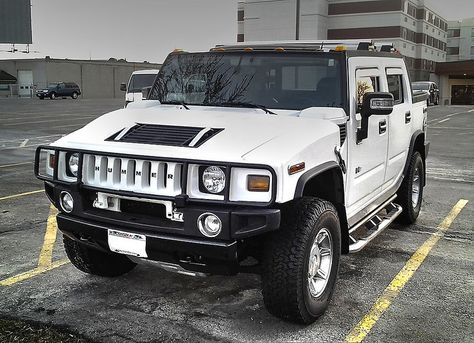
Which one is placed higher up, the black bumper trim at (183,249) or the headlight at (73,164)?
the headlight at (73,164)

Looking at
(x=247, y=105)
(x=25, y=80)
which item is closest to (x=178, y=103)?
(x=247, y=105)

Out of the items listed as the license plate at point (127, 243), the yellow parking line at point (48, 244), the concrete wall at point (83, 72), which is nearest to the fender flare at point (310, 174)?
the license plate at point (127, 243)

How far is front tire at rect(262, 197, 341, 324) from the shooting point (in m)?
3.41

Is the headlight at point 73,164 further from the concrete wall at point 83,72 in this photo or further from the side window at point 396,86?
the concrete wall at point 83,72

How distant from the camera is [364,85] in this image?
4.80m

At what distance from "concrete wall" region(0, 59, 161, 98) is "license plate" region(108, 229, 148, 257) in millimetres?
57751

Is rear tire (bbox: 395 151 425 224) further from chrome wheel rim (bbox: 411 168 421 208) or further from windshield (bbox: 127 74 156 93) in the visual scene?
windshield (bbox: 127 74 156 93)

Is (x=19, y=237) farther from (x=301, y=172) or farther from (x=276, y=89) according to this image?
(x=301, y=172)

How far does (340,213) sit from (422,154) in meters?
3.11

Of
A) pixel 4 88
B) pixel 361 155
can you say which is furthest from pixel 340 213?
pixel 4 88

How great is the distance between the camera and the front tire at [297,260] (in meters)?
3.41

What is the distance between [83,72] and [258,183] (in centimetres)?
6303

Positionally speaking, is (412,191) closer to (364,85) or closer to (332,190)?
(364,85)

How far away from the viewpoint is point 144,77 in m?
21.2
